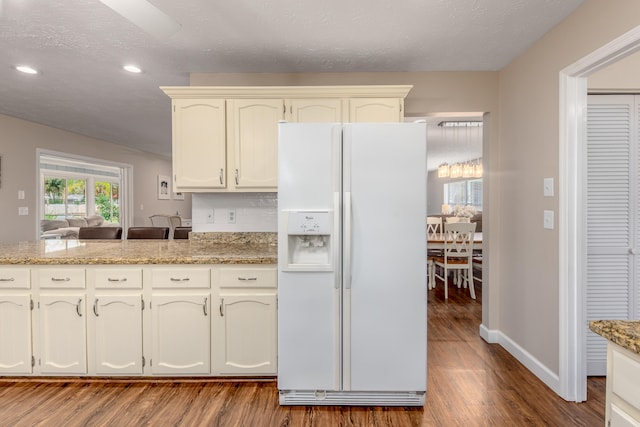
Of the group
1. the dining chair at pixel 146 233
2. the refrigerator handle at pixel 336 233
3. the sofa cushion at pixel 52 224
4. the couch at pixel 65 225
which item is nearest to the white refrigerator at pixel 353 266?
the refrigerator handle at pixel 336 233

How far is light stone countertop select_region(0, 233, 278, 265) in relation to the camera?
2.26m

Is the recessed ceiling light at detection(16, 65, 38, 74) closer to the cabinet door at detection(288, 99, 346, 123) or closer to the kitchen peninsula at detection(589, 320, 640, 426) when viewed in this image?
the cabinet door at detection(288, 99, 346, 123)

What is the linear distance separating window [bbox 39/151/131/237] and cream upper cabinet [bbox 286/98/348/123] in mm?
4892

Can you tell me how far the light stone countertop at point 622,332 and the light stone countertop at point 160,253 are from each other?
1.66 m

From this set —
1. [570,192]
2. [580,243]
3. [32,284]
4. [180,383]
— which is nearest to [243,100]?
[32,284]

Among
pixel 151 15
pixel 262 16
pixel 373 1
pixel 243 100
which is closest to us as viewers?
pixel 151 15

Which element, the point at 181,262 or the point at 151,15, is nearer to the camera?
the point at 151,15

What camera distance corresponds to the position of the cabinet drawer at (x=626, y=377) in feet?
2.98

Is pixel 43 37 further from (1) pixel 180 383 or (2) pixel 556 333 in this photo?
(2) pixel 556 333

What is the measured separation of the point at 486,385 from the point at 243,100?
2676 millimetres

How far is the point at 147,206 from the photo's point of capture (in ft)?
24.8

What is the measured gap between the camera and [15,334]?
2.28 metres

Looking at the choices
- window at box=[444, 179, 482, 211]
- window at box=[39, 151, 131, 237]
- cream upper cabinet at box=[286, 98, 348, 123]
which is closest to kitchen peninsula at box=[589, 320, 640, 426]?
cream upper cabinet at box=[286, 98, 348, 123]

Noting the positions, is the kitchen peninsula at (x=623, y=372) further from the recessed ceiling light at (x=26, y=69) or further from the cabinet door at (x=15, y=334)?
the recessed ceiling light at (x=26, y=69)
